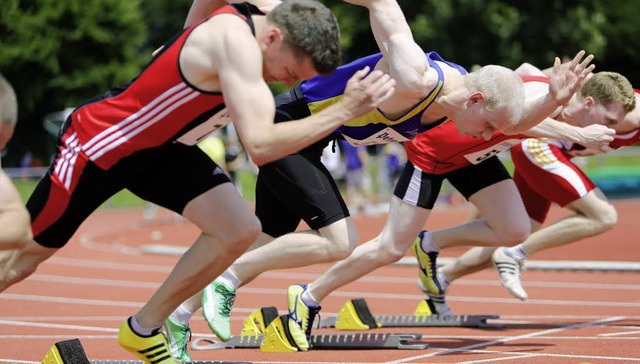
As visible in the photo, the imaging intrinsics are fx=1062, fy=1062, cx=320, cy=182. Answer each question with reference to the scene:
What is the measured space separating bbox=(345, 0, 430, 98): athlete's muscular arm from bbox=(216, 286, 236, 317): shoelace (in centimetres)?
171

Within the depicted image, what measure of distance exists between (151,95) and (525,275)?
765 cm

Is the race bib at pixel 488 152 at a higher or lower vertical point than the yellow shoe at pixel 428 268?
higher

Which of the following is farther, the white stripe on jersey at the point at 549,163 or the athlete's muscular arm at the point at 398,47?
the white stripe on jersey at the point at 549,163

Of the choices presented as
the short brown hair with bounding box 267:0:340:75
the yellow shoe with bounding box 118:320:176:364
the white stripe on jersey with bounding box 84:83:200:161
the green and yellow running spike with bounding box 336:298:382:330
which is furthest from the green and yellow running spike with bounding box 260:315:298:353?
the short brown hair with bounding box 267:0:340:75

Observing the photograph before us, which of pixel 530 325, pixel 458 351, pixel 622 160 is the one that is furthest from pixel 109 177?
pixel 622 160

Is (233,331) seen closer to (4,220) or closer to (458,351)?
(458,351)

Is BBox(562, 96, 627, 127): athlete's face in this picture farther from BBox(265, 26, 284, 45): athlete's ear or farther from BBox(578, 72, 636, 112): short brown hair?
BBox(265, 26, 284, 45): athlete's ear

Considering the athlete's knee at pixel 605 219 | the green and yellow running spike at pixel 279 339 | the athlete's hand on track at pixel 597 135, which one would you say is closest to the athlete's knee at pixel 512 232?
the athlete's hand on track at pixel 597 135

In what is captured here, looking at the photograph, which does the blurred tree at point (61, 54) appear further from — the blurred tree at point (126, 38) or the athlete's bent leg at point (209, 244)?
the athlete's bent leg at point (209, 244)

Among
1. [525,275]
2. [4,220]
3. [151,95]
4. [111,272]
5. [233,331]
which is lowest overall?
[111,272]

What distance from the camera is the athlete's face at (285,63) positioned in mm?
4707

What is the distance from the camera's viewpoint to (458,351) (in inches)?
269

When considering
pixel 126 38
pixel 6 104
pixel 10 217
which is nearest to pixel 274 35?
pixel 6 104

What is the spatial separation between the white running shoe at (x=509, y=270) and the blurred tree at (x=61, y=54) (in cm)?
3771
